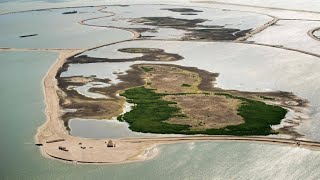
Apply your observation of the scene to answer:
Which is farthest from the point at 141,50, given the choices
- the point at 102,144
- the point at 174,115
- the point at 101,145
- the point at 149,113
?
the point at 101,145

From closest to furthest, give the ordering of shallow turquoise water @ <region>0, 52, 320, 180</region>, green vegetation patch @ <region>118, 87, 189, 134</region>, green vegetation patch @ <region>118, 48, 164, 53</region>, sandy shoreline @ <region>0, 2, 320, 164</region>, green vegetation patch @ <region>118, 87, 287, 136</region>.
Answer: shallow turquoise water @ <region>0, 52, 320, 180</region>, sandy shoreline @ <region>0, 2, 320, 164</region>, green vegetation patch @ <region>118, 87, 287, 136</region>, green vegetation patch @ <region>118, 87, 189, 134</region>, green vegetation patch @ <region>118, 48, 164, 53</region>

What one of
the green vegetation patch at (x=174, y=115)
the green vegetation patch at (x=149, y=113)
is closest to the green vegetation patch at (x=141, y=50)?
the green vegetation patch at (x=149, y=113)

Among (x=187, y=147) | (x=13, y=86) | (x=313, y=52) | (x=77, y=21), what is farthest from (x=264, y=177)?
(x=77, y=21)

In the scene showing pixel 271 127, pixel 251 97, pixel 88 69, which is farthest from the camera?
pixel 88 69

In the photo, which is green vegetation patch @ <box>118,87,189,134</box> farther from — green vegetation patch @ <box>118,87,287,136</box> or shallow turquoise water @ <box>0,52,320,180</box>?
shallow turquoise water @ <box>0,52,320,180</box>

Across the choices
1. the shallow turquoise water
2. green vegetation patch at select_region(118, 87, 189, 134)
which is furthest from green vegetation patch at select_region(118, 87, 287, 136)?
the shallow turquoise water

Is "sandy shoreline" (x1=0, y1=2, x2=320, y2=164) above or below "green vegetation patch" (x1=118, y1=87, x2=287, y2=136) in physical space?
below

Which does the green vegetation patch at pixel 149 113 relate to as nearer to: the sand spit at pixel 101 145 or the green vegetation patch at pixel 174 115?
the green vegetation patch at pixel 174 115

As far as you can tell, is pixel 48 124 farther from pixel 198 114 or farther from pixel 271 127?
pixel 271 127
